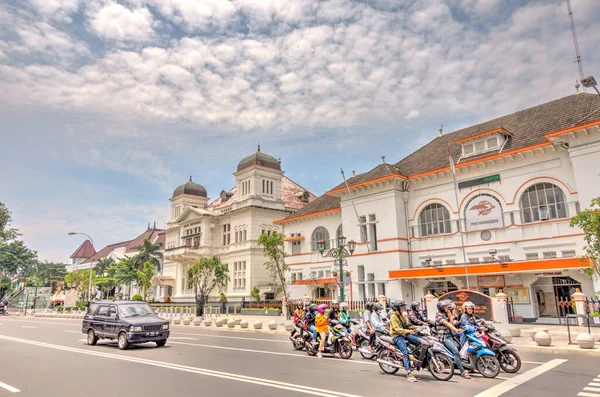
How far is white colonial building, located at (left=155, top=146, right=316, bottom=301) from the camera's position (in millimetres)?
46469

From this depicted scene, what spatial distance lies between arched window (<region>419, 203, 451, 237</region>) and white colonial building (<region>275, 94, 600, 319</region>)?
72 millimetres

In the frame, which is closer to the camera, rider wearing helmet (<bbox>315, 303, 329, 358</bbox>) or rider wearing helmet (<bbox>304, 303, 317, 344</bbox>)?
rider wearing helmet (<bbox>315, 303, 329, 358</bbox>)

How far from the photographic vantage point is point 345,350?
A: 1232 cm

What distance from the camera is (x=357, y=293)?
104 ft

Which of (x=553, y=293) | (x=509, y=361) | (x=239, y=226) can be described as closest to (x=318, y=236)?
(x=239, y=226)

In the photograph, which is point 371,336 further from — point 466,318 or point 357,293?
point 357,293

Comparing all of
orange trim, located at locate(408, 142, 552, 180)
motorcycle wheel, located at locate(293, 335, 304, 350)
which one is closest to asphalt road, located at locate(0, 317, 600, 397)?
motorcycle wheel, located at locate(293, 335, 304, 350)

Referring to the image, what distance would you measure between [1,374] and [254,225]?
3709 centimetres

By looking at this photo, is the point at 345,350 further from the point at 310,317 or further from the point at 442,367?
the point at 442,367

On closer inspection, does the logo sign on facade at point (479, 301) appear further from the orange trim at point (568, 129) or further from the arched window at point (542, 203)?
the orange trim at point (568, 129)

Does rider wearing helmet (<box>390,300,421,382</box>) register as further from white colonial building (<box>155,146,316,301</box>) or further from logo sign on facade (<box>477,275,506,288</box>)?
white colonial building (<box>155,146,316,301</box>)

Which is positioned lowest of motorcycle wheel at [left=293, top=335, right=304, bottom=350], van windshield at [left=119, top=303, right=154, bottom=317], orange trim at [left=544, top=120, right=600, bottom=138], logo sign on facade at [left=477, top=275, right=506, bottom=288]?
motorcycle wheel at [left=293, top=335, right=304, bottom=350]

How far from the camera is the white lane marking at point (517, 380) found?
755 centimetres

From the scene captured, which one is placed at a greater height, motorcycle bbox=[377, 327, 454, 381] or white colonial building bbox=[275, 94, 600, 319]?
white colonial building bbox=[275, 94, 600, 319]
